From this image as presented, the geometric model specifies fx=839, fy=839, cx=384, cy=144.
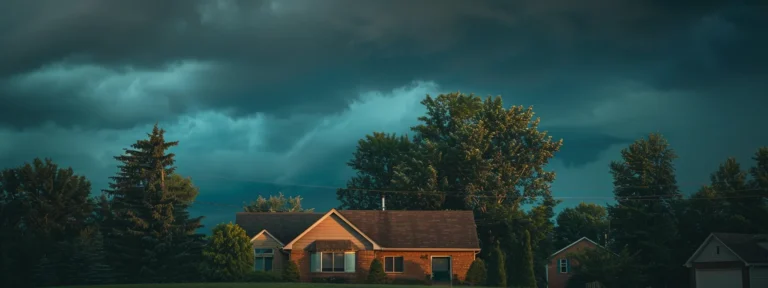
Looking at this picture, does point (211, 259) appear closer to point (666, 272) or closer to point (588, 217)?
point (666, 272)

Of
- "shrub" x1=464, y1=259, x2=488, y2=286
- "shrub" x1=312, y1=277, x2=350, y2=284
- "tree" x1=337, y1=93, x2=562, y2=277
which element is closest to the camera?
"shrub" x1=464, y1=259, x2=488, y2=286

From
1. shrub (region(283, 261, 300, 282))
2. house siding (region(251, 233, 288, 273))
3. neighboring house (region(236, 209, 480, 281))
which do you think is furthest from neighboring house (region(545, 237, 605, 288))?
shrub (region(283, 261, 300, 282))

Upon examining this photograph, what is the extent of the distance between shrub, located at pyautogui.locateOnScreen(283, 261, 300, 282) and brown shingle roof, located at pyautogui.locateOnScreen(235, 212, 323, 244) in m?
6.83

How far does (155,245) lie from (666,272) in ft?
118

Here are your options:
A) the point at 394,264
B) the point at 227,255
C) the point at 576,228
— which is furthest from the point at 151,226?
the point at 576,228

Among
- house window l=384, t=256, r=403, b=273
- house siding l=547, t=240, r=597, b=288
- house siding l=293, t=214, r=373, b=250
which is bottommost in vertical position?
house siding l=547, t=240, r=597, b=288

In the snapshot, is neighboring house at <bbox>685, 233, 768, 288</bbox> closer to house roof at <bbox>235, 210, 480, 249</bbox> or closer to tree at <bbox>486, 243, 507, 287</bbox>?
tree at <bbox>486, 243, 507, 287</bbox>

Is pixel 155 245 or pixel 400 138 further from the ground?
pixel 400 138

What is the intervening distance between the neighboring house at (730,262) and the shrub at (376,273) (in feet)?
68.5

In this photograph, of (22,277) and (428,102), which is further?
(428,102)

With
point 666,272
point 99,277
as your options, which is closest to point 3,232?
point 99,277

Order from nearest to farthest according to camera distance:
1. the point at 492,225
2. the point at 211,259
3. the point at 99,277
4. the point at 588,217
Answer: the point at 211,259
the point at 99,277
the point at 492,225
the point at 588,217

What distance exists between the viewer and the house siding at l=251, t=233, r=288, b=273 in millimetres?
58625

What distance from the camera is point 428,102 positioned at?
261 feet
